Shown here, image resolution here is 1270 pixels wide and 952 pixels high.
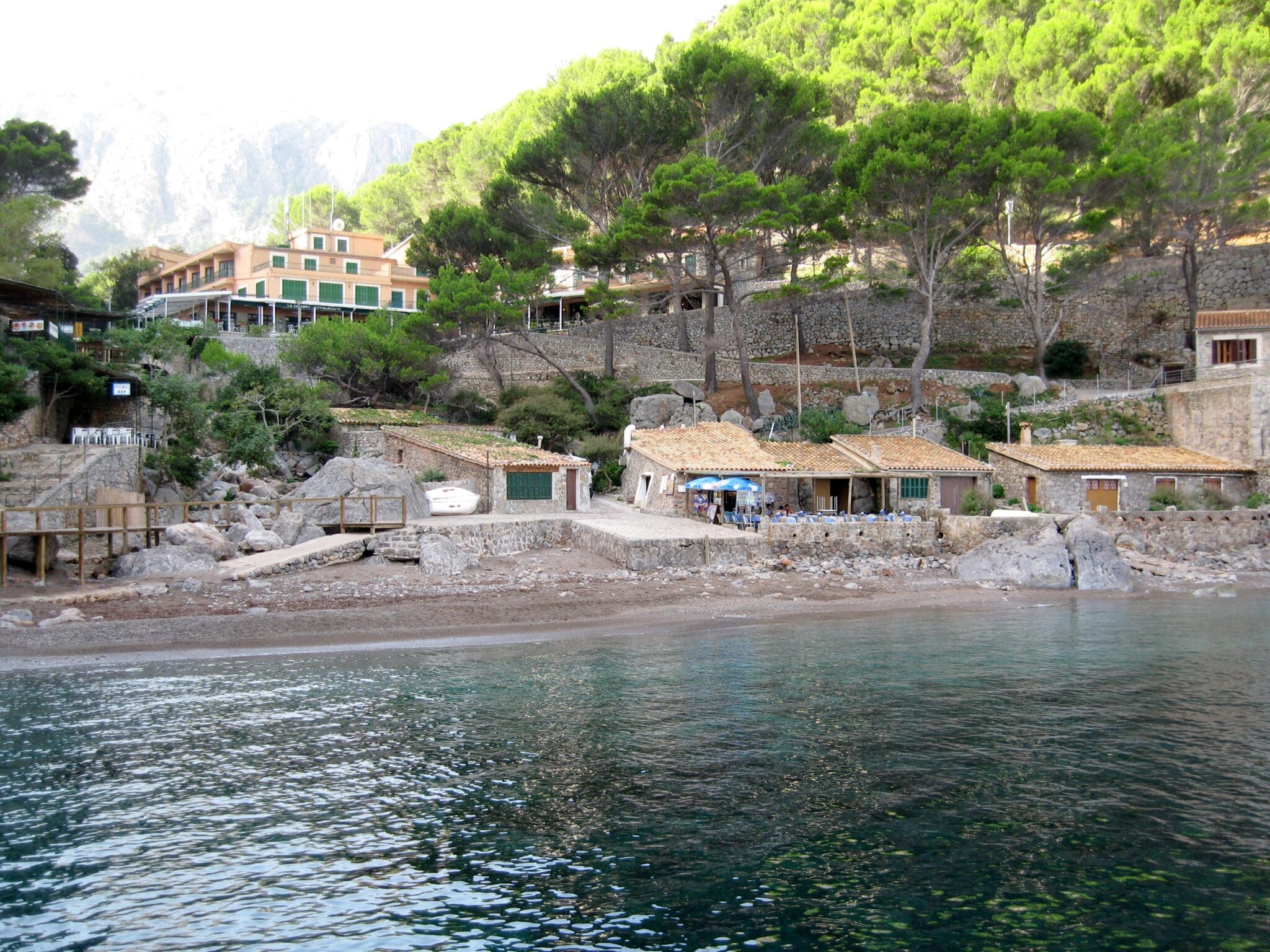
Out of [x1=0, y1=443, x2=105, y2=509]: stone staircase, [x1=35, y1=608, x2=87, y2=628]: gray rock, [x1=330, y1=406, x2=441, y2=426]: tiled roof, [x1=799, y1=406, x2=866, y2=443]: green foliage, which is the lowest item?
[x1=35, y1=608, x2=87, y2=628]: gray rock

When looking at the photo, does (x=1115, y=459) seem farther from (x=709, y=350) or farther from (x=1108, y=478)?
(x=709, y=350)

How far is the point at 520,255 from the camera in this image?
Answer: 38.5 m

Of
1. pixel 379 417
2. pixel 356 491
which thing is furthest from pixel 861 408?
pixel 356 491

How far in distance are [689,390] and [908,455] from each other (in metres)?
10.6

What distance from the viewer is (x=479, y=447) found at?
101 feet

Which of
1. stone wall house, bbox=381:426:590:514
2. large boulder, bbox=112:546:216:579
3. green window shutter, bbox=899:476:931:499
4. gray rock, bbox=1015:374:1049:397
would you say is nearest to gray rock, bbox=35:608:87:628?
large boulder, bbox=112:546:216:579

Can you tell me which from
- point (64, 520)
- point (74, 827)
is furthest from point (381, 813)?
point (64, 520)

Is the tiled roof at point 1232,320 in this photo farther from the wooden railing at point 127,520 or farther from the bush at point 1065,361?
the wooden railing at point 127,520

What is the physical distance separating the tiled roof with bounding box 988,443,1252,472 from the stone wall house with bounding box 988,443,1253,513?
0.02 metres

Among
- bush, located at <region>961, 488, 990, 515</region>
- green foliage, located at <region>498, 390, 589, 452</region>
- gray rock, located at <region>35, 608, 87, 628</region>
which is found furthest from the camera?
green foliage, located at <region>498, 390, 589, 452</region>

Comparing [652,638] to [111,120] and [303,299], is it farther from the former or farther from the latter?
[111,120]

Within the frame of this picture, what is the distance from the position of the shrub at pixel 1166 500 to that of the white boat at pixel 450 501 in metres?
20.8

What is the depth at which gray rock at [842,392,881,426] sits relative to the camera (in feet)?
119

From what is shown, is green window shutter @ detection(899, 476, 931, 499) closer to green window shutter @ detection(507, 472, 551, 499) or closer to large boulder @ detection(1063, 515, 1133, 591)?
large boulder @ detection(1063, 515, 1133, 591)
